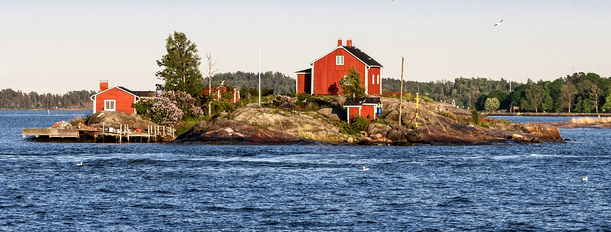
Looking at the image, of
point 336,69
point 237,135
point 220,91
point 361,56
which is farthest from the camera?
point 220,91

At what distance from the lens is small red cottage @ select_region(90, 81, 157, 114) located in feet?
269

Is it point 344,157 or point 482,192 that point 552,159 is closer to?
point 344,157

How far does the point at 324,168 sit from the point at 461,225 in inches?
773

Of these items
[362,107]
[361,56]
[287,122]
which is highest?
[361,56]

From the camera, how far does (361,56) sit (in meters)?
85.4

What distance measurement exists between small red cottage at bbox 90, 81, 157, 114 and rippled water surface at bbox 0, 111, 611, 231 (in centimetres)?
2282

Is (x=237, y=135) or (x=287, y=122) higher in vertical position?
(x=287, y=122)

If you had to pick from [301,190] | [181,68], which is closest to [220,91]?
[181,68]

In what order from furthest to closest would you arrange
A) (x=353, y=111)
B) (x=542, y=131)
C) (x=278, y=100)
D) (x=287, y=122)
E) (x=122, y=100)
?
1. (x=122, y=100)
2. (x=278, y=100)
3. (x=542, y=131)
4. (x=353, y=111)
5. (x=287, y=122)

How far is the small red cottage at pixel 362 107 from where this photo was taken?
69812 millimetres

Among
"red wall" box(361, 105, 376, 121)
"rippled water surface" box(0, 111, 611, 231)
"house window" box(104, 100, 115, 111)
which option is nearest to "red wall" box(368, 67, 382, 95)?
"red wall" box(361, 105, 376, 121)

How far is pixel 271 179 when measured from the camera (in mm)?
40562

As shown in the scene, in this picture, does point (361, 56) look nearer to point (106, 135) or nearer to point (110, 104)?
point (110, 104)

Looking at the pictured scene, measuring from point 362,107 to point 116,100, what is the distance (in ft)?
100
